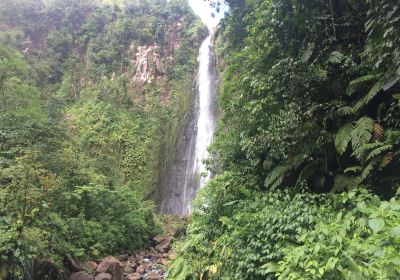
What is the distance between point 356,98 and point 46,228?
25.5ft

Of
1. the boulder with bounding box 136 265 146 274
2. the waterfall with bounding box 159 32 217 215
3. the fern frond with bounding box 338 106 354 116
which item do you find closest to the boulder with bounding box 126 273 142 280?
the boulder with bounding box 136 265 146 274

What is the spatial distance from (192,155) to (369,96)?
61.0 ft

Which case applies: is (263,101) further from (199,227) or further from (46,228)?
(46,228)

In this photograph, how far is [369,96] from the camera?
212 inches

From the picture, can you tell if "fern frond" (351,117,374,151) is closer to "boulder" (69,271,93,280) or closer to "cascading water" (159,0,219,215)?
"boulder" (69,271,93,280)

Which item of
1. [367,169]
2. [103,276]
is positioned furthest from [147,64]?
[367,169]

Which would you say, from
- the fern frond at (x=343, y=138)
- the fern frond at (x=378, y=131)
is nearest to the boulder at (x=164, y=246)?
the fern frond at (x=343, y=138)

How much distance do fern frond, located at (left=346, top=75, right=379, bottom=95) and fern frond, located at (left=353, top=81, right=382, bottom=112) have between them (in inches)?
6.5

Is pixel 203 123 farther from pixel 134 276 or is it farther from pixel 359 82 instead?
pixel 359 82

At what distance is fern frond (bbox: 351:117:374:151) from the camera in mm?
5195

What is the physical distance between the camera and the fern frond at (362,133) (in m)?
5.20

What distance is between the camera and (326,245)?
11.2 ft

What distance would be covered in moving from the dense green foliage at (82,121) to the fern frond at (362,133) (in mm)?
6474

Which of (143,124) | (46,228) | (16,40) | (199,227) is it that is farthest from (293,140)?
(16,40)
